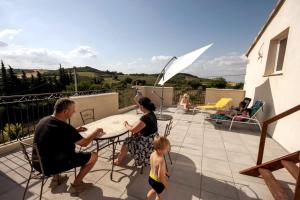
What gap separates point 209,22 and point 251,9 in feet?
6.66

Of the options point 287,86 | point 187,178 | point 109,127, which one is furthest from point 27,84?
point 287,86

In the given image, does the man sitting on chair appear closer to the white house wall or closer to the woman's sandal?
the woman's sandal

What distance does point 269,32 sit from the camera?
5438mm

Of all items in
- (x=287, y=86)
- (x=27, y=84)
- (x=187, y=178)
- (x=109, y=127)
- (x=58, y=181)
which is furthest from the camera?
(x=27, y=84)

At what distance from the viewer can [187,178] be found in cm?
232

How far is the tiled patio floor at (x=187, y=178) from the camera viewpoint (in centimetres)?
195

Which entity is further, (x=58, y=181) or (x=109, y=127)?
(x=109, y=127)

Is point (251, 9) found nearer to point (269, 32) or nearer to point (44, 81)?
point (269, 32)

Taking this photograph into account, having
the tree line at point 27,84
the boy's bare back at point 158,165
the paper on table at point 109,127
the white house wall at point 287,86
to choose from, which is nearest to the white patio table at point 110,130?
the paper on table at point 109,127

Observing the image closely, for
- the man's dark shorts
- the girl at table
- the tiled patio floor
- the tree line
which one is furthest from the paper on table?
the tree line

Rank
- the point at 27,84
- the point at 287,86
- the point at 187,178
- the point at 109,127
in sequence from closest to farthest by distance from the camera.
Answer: the point at 187,178
the point at 109,127
the point at 287,86
the point at 27,84

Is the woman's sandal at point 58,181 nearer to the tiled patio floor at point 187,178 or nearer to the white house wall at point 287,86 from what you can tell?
the tiled patio floor at point 187,178

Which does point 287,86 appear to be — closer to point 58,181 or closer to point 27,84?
point 58,181

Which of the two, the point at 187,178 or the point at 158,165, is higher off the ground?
the point at 158,165
